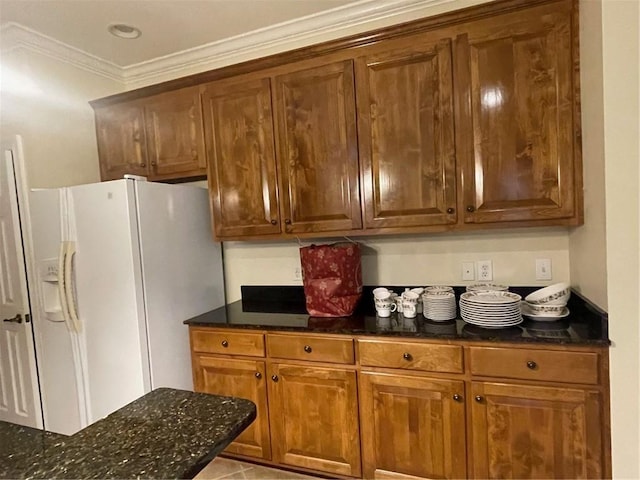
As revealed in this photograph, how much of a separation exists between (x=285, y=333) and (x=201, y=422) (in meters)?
1.16

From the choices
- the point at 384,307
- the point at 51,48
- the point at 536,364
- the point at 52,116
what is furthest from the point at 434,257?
the point at 51,48

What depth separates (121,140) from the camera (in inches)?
103

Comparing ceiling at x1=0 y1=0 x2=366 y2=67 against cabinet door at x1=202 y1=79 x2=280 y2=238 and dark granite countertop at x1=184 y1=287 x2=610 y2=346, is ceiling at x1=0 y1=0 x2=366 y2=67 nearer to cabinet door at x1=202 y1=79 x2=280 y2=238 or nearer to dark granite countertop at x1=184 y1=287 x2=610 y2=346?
cabinet door at x1=202 y1=79 x2=280 y2=238

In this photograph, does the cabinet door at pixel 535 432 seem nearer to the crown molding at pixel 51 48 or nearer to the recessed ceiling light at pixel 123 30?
the recessed ceiling light at pixel 123 30

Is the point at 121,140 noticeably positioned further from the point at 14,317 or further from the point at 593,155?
the point at 593,155

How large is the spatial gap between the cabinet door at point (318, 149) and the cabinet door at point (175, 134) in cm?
60

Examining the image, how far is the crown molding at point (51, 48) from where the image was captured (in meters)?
2.28

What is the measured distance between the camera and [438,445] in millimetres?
1715

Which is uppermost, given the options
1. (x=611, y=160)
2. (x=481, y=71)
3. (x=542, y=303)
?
(x=481, y=71)

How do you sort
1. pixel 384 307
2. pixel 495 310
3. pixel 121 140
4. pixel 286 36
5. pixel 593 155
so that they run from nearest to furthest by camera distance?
pixel 593 155
pixel 495 310
pixel 384 307
pixel 286 36
pixel 121 140

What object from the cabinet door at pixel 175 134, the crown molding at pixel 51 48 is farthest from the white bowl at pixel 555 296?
the crown molding at pixel 51 48

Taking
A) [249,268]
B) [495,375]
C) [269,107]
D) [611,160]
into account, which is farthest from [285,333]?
[611,160]

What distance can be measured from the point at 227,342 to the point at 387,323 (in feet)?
2.96

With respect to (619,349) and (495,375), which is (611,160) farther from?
(495,375)
